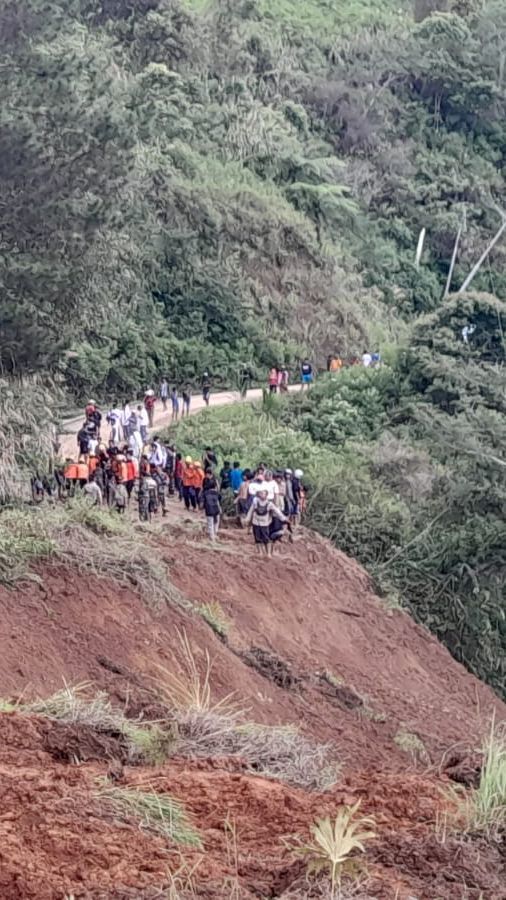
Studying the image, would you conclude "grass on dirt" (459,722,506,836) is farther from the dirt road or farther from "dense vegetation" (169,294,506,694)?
the dirt road

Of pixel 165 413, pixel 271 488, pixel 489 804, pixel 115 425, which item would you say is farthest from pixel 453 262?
pixel 489 804

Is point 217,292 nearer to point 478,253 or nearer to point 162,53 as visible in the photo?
point 162,53

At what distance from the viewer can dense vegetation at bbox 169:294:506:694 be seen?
910 inches

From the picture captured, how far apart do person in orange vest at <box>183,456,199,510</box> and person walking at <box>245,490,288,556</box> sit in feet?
6.07

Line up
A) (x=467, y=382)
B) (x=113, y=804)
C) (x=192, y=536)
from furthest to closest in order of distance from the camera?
1. (x=467, y=382)
2. (x=192, y=536)
3. (x=113, y=804)

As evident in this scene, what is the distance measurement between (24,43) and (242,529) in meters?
10.8

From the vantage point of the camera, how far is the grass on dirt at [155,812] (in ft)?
18.5

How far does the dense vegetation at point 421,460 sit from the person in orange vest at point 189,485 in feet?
11.0

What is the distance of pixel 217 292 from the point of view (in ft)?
140

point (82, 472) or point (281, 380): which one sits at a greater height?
point (82, 472)

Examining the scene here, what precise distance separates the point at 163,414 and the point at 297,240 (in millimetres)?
16489

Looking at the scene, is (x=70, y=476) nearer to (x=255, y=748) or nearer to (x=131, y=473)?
(x=131, y=473)

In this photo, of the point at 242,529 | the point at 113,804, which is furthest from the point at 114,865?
the point at 242,529

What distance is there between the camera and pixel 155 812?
5.88m
